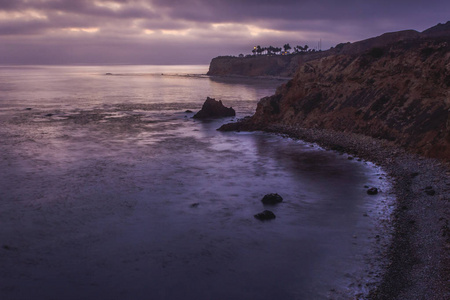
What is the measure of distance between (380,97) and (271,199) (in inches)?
913

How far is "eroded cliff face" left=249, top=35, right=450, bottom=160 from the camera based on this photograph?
1309 inches

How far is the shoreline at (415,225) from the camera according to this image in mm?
13633

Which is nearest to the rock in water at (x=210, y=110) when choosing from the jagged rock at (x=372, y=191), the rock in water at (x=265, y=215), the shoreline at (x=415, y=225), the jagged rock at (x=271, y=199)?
the shoreline at (x=415, y=225)

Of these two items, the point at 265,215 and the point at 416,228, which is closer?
the point at 416,228

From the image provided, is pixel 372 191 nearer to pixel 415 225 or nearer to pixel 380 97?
pixel 415 225

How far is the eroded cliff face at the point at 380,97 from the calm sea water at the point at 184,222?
5.66 meters

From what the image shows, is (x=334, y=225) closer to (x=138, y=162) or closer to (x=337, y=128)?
(x=138, y=162)

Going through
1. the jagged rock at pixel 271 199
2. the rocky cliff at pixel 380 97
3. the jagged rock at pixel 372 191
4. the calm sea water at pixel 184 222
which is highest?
the rocky cliff at pixel 380 97

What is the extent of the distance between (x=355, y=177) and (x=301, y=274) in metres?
13.9

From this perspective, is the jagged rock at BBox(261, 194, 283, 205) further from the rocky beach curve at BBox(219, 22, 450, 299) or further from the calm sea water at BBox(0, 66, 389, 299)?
the rocky beach curve at BBox(219, 22, 450, 299)

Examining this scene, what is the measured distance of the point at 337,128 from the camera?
139 ft

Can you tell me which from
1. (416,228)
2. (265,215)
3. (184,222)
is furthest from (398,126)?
(184,222)

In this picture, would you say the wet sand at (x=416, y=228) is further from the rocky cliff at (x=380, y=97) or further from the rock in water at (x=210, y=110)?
the rock in water at (x=210, y=110)

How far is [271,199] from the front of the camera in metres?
23.6
